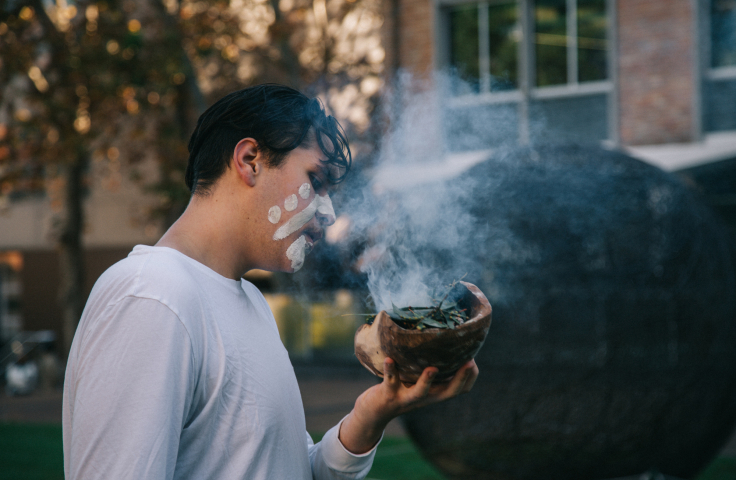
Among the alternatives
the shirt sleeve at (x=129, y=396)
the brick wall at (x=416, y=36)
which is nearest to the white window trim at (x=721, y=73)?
the brick wall at (x=416, y=36)

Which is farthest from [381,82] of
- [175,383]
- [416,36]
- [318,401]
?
[175,383]

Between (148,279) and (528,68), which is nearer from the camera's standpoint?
(148,279)

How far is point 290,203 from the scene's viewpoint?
1.54 metres

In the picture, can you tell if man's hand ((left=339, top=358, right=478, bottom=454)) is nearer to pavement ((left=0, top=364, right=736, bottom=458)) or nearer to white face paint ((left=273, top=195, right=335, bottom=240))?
white face paint ((left=273, top=195, right=335, bottom=240))

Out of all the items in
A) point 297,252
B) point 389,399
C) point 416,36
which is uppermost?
point 416,36

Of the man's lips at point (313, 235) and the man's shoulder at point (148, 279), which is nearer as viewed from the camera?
the man's shoulder at point (148, 279)

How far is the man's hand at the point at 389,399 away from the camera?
5.29 feet

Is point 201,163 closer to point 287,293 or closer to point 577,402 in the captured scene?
point 577,402

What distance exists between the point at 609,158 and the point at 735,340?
1.43 m

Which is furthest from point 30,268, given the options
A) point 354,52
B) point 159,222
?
point 354,52

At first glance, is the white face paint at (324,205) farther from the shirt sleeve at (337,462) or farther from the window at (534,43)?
the window at (534,43)

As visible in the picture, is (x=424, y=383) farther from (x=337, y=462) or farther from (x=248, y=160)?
(x=248, y=160)

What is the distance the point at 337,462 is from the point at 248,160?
0.78m

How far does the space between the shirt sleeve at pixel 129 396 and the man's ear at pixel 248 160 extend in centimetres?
37
